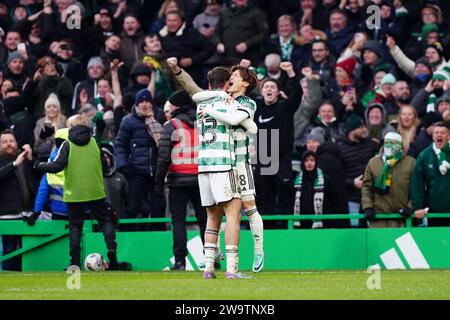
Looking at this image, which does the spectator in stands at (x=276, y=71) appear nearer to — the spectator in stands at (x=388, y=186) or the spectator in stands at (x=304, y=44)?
the spectator in stands at (x=304, y=44)

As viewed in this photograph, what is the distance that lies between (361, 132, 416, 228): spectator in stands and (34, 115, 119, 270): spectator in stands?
12.3ft

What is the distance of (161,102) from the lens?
21.5 metres

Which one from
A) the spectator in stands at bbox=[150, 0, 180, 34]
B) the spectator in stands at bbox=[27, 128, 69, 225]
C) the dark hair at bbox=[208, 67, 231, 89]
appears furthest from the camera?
the spectator in stands at bbox=[150, 0, 180, 34]

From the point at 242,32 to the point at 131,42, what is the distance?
6.91 feet

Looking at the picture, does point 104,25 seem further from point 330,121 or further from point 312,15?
point 330,121

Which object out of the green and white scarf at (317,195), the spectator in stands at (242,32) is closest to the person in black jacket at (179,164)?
the green and white scarf at (317,195)

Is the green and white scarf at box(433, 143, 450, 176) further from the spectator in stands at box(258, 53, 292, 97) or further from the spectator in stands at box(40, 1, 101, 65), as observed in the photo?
the spectator in stands at box(40, 1, 101, 65)

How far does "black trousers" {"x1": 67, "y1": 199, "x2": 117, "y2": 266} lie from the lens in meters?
17.4

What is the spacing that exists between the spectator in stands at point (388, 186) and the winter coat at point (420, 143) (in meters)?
0.65

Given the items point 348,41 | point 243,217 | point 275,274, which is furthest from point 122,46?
point 275,274

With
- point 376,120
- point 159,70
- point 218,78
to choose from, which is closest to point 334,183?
point 376,120

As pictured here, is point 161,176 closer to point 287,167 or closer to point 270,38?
point 287,167

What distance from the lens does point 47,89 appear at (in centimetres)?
2223

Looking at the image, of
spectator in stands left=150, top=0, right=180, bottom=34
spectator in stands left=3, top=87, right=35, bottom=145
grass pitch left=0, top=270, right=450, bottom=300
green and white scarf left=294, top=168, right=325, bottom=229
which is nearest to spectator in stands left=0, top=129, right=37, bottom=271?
spectator in stands left=3, top=87, right=35, bottom=145
